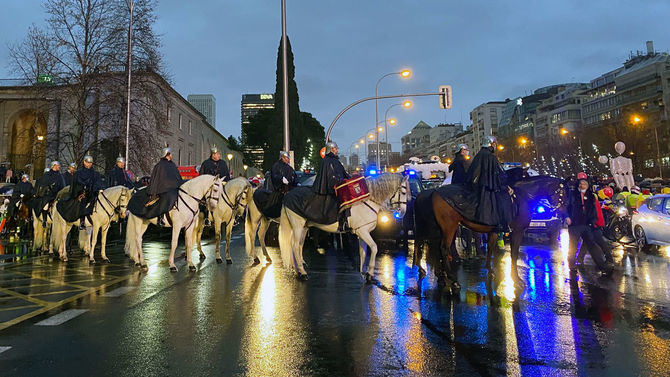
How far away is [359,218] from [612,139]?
2118 inches

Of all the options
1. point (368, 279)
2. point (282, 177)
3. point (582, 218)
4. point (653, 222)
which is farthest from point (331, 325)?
point (653, 222)

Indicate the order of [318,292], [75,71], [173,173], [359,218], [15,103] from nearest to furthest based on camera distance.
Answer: [318,292], [359,218], [173,173], [75,71], [15,103]

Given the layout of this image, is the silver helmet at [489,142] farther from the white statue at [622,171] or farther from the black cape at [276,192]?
the white statue at [622,171]

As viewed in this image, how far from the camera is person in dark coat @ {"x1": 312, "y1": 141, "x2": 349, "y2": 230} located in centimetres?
775

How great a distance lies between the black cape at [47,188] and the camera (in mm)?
12664

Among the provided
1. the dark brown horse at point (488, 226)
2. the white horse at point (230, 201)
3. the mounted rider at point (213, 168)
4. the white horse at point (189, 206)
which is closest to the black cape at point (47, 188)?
the white horse at point (189, 206)

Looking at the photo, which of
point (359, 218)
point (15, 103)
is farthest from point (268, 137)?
point (359, 218)

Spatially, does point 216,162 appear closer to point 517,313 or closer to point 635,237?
point 517,313

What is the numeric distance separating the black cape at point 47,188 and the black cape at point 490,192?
1188cm

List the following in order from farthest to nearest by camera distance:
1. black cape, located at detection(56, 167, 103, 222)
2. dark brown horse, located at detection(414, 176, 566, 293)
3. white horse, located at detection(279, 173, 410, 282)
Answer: black cape, located at detection(56, 167, 103, 222), white horse, located at detection(279, 173, 410, 282), dark brown horse, located at detection(414, 176, 566, 293)

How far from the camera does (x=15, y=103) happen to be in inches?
1778

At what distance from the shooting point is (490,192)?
7.05 metres

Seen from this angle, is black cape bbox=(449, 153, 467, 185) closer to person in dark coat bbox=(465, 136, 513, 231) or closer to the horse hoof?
person in dark coat bbox=(465, 136, 513, 231)

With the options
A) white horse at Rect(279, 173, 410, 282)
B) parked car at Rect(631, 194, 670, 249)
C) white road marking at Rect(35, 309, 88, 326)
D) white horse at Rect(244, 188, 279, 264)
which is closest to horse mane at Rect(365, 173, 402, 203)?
white horse at Rect(279, 173, 410, 282)
